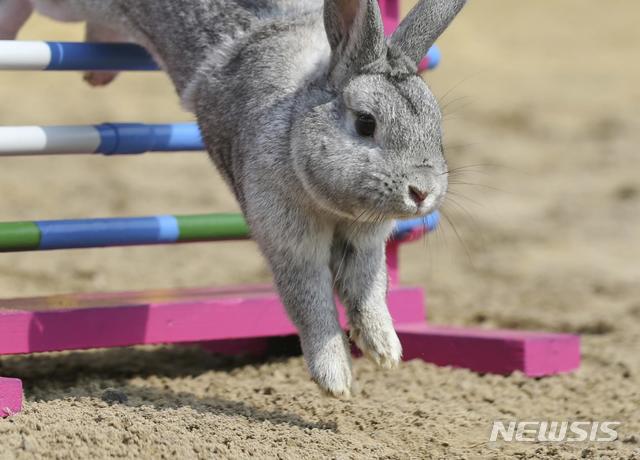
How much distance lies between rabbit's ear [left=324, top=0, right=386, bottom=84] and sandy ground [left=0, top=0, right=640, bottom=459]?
1201 millimetres

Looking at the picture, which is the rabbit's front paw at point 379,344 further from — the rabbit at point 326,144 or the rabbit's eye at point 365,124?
the rabbit's eye at point 365,124

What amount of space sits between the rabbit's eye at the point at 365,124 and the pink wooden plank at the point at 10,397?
4.39 feet

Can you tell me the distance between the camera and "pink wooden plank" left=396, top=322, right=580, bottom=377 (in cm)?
498

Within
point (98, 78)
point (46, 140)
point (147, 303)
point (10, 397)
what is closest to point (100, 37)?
point (98, 78)

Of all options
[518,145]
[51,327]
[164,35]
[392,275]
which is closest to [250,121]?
[164,35]

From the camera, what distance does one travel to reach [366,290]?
407 cm

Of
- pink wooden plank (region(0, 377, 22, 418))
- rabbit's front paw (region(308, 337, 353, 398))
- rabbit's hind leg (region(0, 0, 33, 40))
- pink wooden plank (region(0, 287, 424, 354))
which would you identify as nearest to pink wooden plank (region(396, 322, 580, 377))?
pink wooden plank (region(0, 287, 424, 354))

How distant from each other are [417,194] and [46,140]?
5.50ft

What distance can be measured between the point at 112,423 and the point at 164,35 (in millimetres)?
1754

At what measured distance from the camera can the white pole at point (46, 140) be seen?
4453mm

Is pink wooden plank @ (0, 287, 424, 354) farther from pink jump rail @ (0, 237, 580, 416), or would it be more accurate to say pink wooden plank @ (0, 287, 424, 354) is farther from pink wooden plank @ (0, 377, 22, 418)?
pink wooden plank @ (0, 377, 22, 418)

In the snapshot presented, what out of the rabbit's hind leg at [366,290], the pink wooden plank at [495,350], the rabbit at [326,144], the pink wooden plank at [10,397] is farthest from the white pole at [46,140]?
the pink wooden plank at [495,350]

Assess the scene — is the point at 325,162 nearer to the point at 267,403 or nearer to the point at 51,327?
the point at 267,403

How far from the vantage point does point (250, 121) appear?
162 inches
